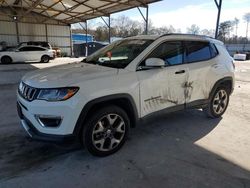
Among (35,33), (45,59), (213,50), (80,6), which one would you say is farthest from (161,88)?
(35,33)

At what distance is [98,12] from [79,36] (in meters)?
18.8

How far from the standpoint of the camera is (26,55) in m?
19.8

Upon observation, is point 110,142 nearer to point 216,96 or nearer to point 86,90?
point 86,90

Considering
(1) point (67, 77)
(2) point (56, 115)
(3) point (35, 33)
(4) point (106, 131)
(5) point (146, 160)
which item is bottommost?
(5) point (146, 160)

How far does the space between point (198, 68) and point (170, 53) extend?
2.31 feet

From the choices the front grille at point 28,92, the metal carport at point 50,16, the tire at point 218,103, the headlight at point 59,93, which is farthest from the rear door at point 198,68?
the metal carport at point 50,16

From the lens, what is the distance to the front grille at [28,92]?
3.28m

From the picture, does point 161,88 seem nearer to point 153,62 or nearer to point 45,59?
point 153,62

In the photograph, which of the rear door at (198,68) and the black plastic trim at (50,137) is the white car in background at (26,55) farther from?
the black plastic trim at (50,137)

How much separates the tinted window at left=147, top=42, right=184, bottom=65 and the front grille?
6.05ft

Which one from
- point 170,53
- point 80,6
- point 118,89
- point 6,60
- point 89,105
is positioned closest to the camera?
point 89,105

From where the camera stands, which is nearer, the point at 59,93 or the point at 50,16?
the point at 59,93

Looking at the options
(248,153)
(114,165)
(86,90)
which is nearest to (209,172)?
(248,153)

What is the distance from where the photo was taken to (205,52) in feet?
16.4
